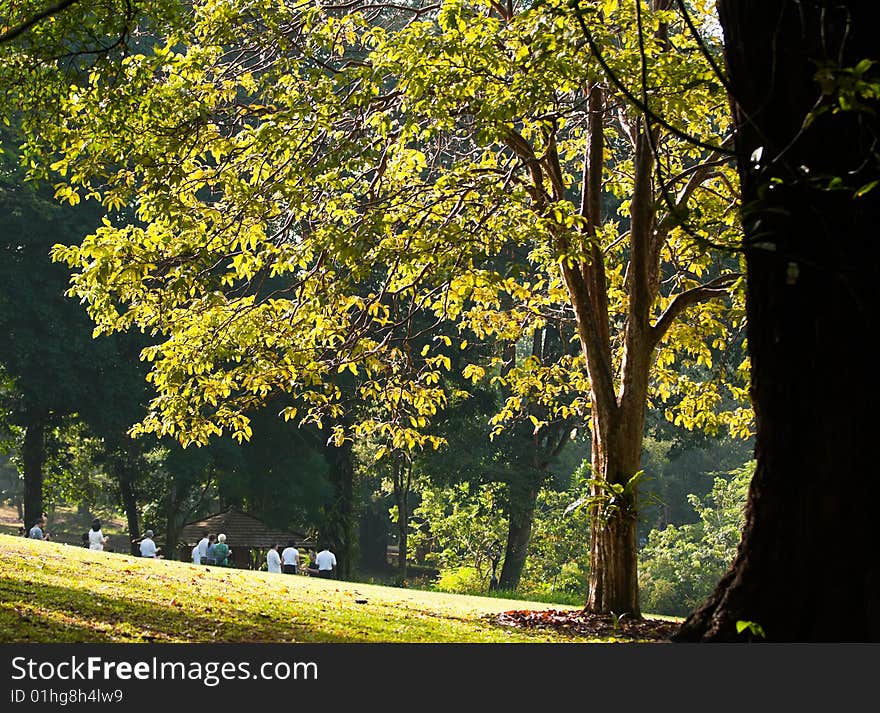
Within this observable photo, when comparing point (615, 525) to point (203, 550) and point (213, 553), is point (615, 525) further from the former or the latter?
point (203, 550)

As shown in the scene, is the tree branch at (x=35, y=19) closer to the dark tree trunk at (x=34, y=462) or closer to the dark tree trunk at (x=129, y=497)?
the dark tree trunk at (x=34, y=462)

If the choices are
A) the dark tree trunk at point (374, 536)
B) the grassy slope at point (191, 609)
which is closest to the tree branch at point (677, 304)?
the grassy slope at point (191, 609)

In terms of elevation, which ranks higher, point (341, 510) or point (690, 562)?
point (341, 510)

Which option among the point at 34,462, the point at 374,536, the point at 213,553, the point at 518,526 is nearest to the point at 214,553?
the point at 213,553

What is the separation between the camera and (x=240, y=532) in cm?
3488

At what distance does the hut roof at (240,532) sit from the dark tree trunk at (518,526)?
7.30 metres

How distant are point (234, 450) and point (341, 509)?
5.73 m

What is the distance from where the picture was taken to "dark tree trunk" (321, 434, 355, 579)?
40.1 meters

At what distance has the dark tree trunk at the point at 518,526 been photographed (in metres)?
35.8

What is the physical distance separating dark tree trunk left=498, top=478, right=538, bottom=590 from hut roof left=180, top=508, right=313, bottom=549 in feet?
24.0

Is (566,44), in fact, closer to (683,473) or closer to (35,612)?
(35,612)

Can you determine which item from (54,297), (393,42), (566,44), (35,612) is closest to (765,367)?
(566,44)

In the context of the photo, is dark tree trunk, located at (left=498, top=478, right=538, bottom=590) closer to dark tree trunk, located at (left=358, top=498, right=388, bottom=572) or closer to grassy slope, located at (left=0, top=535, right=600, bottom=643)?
grassy slope, located at (left=0, top=535, right=600, bottom=643)

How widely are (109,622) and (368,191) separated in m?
7.39
